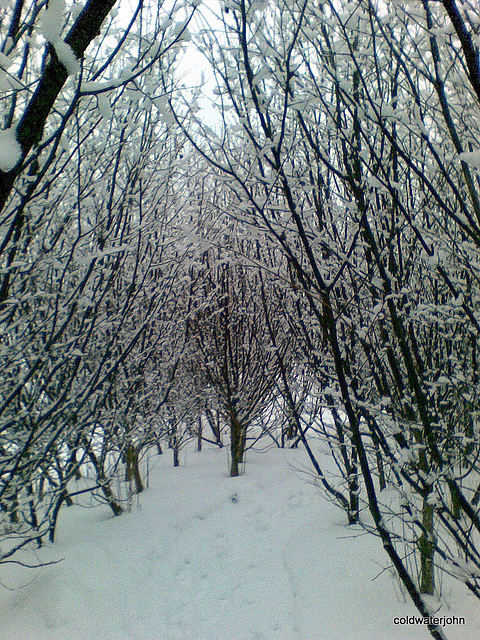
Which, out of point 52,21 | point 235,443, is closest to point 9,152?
point 52,21

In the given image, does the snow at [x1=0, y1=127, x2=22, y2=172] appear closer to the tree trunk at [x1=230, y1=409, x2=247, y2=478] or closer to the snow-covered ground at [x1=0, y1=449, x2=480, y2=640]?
the snow-covered ground at [x1=0, y1=449, x2=480, y2=640]

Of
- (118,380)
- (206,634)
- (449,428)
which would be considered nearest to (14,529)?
(206,634)

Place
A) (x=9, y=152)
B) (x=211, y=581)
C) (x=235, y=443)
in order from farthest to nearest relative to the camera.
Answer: (x=235, y=443) < (x=211, y=581) < (x=9, y=152)

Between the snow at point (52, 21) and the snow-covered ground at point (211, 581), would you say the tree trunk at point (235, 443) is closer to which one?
the snow-covered ground at point (211, 581)

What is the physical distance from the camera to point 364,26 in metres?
2.35

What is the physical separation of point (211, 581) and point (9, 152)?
15.7 feet

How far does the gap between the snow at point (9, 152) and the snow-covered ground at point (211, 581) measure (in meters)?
2.71

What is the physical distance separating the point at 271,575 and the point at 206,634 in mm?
1032

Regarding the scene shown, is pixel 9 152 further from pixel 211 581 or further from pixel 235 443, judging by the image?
pixel 235 443

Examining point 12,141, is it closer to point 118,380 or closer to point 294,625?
point 294,625

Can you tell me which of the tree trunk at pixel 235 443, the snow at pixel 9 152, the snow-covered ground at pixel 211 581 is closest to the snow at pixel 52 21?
the snow at pixel 9 152

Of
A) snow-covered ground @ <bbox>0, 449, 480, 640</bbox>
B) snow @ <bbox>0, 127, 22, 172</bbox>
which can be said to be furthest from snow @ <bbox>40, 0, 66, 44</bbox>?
snow-covered ground @ <bbox>0, 449, 480, 640</bbox>

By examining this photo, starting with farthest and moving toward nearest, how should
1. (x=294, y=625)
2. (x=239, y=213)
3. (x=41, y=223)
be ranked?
(x=294, y=625) < (x=41, y=223) < (x=239, y=213)

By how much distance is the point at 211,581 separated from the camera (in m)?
4.45
